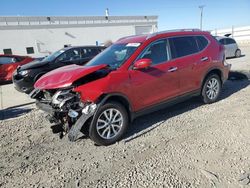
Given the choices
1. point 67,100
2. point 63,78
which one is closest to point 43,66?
point 63,78

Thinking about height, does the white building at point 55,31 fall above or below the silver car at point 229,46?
above

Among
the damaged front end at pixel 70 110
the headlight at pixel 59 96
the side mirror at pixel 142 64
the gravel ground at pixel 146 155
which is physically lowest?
the gravel ground at pixel 146 155

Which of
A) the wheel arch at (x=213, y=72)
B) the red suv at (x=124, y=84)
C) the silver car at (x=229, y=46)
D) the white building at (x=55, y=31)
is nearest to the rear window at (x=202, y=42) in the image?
the red suv at (x=124, y=84)

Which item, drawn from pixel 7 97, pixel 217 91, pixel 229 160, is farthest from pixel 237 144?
pixel 7 97

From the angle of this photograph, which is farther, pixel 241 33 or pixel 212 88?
pixel 241 33

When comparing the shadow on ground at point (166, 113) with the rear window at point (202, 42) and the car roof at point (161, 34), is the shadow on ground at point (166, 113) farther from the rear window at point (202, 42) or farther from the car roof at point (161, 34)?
the car roof at point (161, 34)

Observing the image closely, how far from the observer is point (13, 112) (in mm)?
6316

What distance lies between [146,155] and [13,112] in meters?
4.39

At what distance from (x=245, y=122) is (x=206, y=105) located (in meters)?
1.26

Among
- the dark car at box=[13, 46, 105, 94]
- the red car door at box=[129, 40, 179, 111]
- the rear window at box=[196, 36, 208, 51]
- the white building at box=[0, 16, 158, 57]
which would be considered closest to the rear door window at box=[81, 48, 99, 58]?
the dark car at box=[13, 46, 105, 94]

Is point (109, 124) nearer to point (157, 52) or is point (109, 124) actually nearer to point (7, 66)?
point (157, 52)

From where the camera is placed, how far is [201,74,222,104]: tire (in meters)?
5.62

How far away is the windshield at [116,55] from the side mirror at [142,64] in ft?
0.85

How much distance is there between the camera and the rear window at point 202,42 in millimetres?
5520
